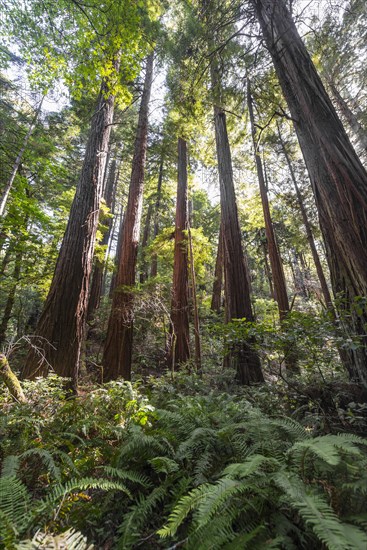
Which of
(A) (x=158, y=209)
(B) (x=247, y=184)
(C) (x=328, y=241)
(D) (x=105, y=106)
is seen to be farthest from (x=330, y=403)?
(A) (x=158, y=209)

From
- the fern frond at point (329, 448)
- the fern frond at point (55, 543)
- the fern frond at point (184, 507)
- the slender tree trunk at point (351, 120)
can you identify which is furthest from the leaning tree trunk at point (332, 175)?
the slender tree trunk at point (351, 120)

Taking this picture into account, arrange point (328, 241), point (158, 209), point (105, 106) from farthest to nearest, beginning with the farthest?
point (158, 209), point (105, 106), point (328, 241)

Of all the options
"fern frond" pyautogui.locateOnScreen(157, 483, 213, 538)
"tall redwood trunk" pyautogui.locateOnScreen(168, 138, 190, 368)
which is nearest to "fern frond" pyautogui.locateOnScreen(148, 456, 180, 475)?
"fern frond" pyautogui.locateOnScreen(157, 483, 213, 538)

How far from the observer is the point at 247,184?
11820 millimetres

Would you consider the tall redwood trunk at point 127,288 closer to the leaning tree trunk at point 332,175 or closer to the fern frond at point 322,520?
the leaning tree trunk at point 332,175

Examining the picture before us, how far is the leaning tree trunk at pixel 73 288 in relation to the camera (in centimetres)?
412

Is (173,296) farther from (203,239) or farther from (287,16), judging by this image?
(287,16)

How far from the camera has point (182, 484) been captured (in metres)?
1.68

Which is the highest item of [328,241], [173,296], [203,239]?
[203,239]

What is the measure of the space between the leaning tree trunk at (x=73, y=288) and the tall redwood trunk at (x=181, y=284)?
11.5 ft

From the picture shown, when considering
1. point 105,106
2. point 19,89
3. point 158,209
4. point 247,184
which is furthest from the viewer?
point 158,209

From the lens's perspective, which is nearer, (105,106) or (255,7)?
(255,7)

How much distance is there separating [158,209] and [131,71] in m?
9.03

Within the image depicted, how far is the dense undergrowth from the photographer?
1.19 metres
